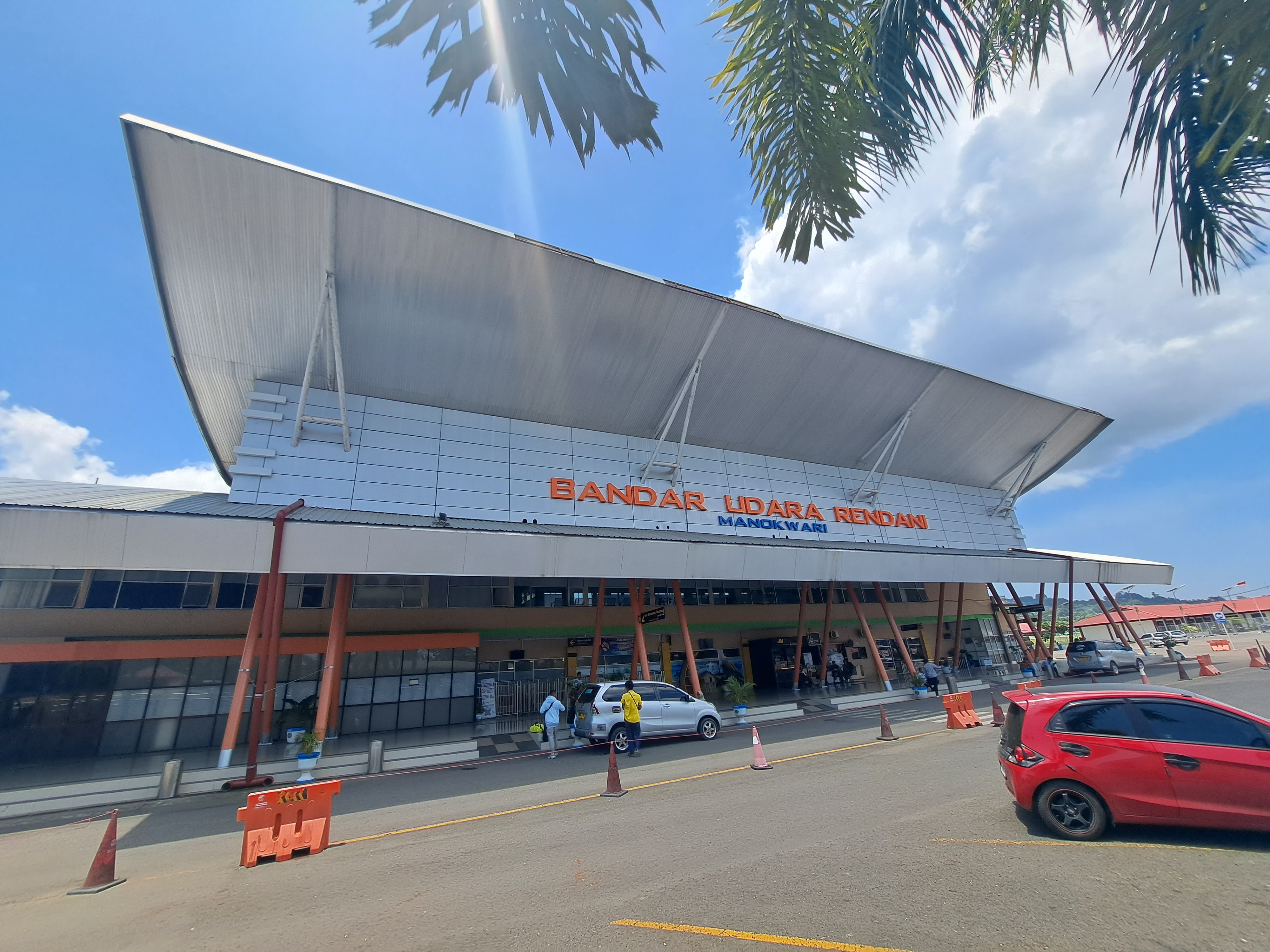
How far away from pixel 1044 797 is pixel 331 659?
1564 cm

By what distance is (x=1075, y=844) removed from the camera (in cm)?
506

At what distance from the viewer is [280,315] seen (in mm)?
15906

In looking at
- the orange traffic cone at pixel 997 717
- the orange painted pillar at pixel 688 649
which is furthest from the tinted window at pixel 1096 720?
the orange painted pillar at pixel 688 649

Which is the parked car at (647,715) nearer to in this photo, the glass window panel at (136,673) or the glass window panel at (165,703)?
the glass window panel at (165,703)

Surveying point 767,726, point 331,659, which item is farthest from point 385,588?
point 767,726

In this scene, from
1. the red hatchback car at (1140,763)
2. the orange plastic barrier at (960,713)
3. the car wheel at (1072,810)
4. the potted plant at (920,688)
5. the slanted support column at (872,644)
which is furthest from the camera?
the slanted support column at (872,644)

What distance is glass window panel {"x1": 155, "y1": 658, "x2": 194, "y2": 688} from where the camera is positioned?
1659 centimetres

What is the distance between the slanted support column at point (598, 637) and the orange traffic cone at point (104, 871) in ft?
50.2

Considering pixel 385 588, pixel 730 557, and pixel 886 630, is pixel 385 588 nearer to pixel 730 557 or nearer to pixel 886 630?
pixel 730 557

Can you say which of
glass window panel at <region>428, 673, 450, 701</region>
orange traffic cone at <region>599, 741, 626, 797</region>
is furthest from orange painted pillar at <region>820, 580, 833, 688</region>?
orange traffic cone at <region>599, 741, 626, 797</region>

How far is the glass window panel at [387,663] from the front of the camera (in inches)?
739

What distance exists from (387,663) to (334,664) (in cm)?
448

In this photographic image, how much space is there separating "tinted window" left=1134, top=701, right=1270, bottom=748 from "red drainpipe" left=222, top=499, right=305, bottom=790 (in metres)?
14.5

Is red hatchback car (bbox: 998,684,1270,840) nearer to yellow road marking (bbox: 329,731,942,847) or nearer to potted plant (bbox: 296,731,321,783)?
yellow road marking (bbox: 329,731,942,847)
